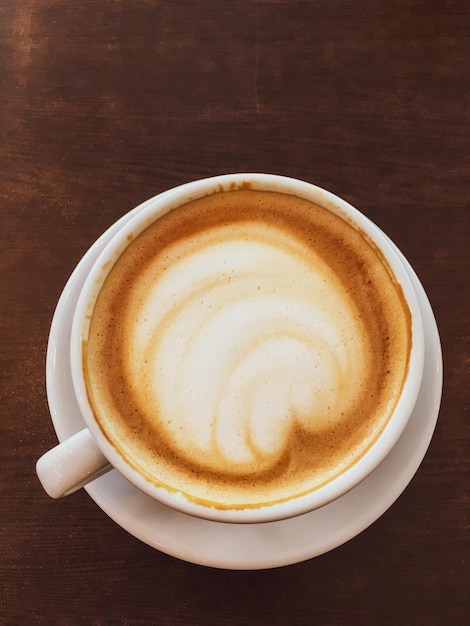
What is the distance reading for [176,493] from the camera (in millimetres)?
852

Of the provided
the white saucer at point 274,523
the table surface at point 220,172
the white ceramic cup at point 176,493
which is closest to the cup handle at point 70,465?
the white ceramic cup at point 176,493

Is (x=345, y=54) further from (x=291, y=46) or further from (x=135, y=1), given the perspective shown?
(x=135, y=1)

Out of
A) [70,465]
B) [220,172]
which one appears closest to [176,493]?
[70,465]

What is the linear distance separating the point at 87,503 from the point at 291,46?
90 centimetres

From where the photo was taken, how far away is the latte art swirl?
880 millimetres

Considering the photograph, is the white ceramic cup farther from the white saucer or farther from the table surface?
the table surface

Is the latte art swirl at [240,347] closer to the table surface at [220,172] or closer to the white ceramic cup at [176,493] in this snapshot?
the white ceramic cup at [176,493]

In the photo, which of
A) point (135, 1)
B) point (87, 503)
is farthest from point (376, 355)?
point (135, 1)

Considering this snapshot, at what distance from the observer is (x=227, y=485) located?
0.87 m

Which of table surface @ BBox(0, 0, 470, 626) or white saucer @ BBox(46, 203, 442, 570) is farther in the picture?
table surface @ BBox(0, 0, 470, 626)

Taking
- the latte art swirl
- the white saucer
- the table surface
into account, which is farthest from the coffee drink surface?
the table surface

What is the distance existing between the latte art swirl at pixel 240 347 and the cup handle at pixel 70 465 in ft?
0.29

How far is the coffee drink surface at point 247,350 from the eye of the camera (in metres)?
0.88

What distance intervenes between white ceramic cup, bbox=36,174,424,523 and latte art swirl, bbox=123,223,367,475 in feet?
0.19
